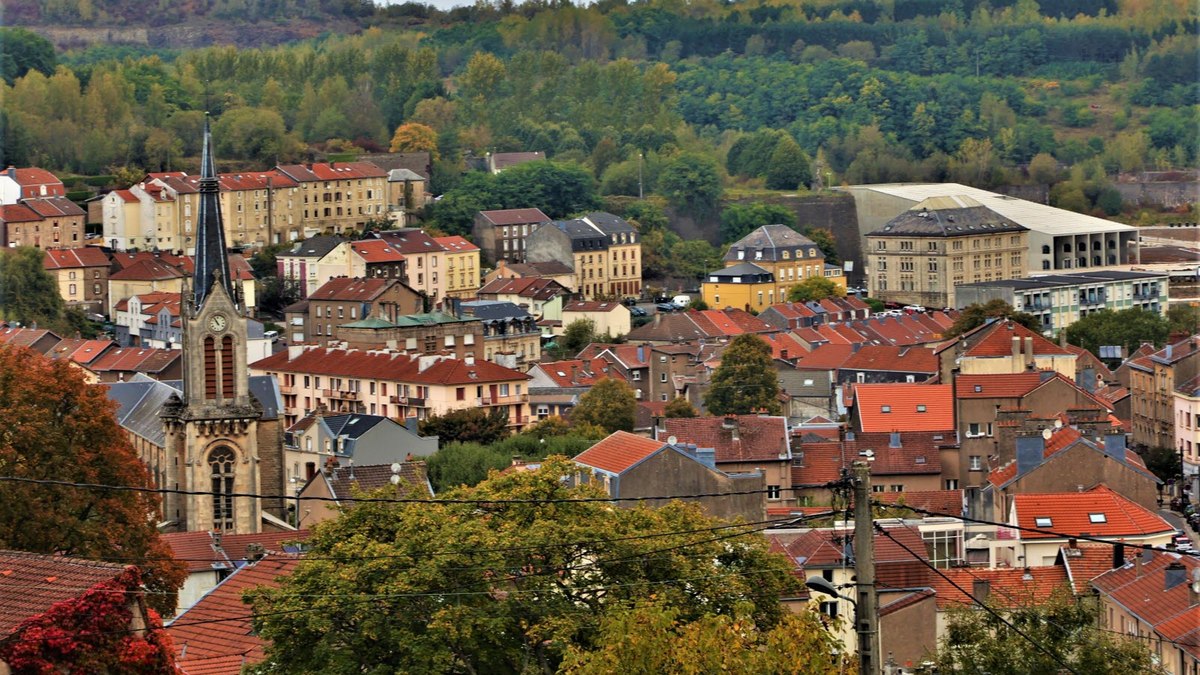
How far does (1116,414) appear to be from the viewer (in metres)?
72.2

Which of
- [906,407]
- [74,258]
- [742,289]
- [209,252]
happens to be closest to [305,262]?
[74,258]

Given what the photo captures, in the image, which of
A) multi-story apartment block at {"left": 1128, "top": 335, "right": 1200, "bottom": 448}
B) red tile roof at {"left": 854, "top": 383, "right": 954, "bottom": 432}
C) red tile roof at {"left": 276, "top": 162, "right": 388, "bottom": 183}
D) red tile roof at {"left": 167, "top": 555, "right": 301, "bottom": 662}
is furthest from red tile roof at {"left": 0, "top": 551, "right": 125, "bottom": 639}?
red tile roof at {"left": 276, "top": 162, "right": 388, "bottom": 183}

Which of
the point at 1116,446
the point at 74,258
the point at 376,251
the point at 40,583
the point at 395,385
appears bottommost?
the point at 395,385

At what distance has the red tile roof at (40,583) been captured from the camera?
20.2 metres

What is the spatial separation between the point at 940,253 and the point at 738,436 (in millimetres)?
80813

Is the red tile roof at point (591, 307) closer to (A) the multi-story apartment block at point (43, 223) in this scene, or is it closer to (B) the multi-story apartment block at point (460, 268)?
(B) the multi-story apartment block at point (460, 268)

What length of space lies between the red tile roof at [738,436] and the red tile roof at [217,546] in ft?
32.6

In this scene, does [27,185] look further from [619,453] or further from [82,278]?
[619,453]

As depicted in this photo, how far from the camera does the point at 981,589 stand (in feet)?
115

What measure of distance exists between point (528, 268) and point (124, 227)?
57.9ft

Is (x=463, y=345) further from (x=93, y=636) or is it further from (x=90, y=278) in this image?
(x=93, y=636)

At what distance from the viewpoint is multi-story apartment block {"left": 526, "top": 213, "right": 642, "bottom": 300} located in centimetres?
12875

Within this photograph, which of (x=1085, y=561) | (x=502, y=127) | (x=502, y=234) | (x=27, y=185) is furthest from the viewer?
(x=502, y=127)

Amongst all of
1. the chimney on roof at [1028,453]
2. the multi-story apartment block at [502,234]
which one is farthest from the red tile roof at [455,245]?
the chimney on roof at [1028,453]
